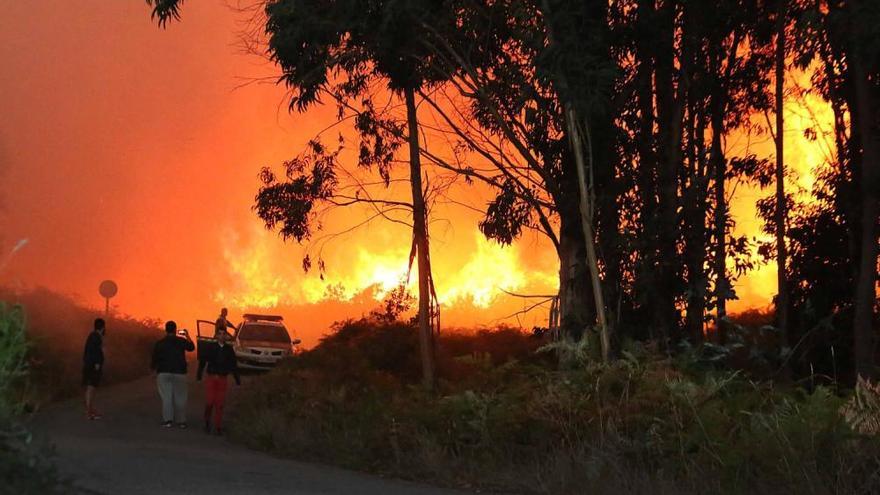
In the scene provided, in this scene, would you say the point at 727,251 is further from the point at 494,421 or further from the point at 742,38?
the point at 494,421

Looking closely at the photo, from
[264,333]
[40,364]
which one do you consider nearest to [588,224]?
[40,364]

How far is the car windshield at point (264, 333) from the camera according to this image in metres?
37.2

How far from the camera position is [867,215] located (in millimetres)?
21516

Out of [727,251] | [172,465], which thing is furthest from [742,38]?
[172,465]

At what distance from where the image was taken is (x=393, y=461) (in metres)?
15.2

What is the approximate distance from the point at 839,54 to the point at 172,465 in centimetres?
1422

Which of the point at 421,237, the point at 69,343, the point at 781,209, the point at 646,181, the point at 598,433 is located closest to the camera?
the point at 598,433

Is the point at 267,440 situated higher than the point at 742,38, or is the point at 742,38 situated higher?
the point at 742,38

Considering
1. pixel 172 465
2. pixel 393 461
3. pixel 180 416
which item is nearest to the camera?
pixel 172 465

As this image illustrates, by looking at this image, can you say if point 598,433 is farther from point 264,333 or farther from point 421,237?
point 264,333

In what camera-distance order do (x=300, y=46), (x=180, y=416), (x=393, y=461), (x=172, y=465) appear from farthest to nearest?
(x=180, y=416), (x=300, y=46), (x=393, y=461), (x=172, y=465)

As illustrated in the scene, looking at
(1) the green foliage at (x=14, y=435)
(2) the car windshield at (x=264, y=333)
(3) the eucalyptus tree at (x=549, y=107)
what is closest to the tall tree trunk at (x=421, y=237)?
(3) the eucalyptus tree at (x=549, y=107)

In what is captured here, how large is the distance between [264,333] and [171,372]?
1681 centimetres

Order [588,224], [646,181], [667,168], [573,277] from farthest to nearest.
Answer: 1. [573,277]
2. [667,168]
3. [646,181]
4. [588,224]
